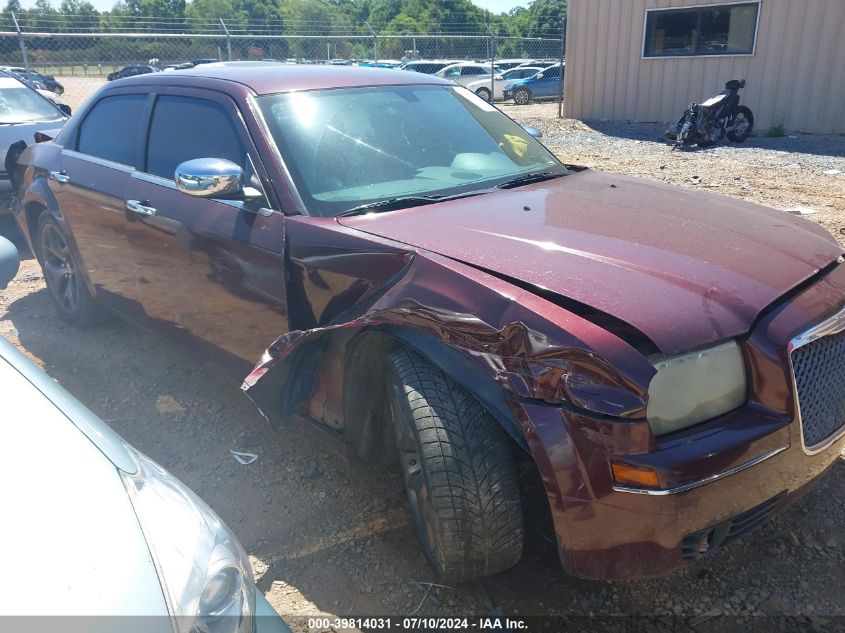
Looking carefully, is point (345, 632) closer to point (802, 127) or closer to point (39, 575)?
point (39, 575)

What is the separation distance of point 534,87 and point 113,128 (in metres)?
21.0

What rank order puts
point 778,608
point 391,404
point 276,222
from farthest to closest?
point 276,222 < point 391,404 < point 778,608

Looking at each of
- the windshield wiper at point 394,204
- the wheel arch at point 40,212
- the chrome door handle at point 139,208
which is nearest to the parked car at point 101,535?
the windshield wiper at point 394,204

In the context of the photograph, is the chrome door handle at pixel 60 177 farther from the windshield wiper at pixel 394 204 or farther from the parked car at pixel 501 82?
the parked car at pixel 501 82

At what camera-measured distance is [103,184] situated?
13.3ft

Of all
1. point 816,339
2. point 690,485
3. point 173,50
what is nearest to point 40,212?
point 690,485

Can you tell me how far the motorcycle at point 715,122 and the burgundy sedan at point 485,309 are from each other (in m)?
9.02

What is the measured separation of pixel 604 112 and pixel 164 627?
15.7m

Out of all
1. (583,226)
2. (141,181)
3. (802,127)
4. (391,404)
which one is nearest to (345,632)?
(391,404)

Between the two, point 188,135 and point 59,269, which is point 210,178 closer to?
point 188,135

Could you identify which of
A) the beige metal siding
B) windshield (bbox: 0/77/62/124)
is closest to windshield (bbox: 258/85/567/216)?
windshield (bbox: 0/77/62/124)

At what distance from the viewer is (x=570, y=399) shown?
1.87m

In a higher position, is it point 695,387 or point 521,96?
point 695,387

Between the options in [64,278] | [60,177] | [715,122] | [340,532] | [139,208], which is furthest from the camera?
[715,122]
